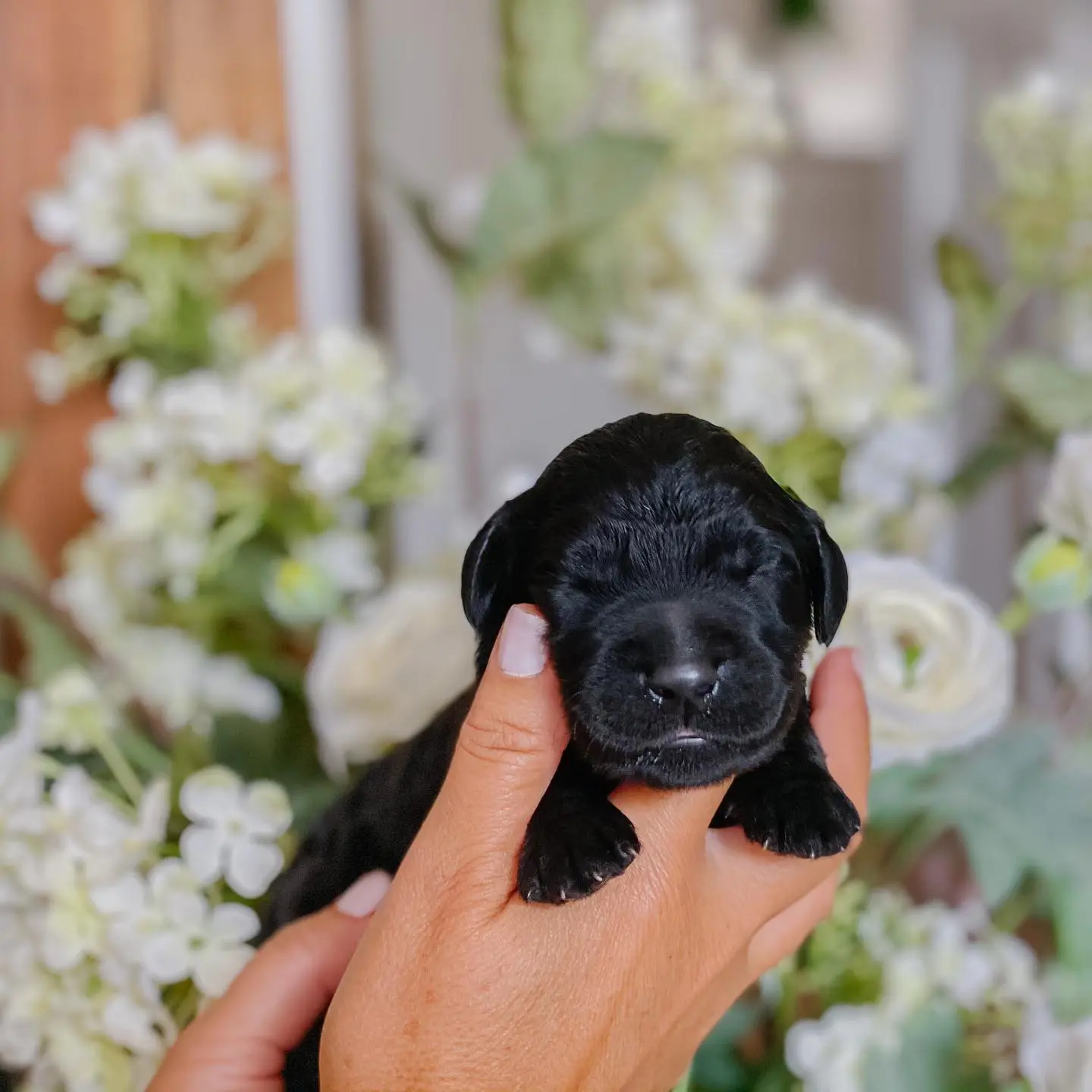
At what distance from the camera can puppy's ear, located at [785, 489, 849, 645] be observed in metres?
0.53

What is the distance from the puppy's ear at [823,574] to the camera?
530 millimetres

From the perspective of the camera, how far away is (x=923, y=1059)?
71 centimetres

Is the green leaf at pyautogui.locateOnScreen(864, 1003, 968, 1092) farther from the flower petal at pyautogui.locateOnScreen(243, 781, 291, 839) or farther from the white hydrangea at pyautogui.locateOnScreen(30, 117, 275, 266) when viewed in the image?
the white hydrangea at pyautogui.locateOnScreen(30, 117, 275, 266)

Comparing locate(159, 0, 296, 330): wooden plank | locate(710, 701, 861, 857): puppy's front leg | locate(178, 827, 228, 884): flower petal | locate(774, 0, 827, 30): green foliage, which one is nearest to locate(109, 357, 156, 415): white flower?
locate(159, 0, 296, 330): wooden plank

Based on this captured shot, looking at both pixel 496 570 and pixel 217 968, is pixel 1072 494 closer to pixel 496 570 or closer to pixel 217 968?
pixel 496 570

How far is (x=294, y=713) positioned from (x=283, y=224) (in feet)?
1.81

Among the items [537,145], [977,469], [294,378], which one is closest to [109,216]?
[294,378]

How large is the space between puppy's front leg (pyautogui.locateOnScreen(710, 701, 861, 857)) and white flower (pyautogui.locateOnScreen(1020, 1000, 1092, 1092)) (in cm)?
22

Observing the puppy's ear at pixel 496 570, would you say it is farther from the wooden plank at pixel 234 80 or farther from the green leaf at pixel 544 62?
the wooden plank at pixel 234 80

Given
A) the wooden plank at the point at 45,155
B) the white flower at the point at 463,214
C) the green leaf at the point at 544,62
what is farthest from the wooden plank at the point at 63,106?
the green leaf at the point at 544,62

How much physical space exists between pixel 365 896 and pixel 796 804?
0.25 meters

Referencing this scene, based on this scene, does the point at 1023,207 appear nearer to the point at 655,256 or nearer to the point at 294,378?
the point at 655,256

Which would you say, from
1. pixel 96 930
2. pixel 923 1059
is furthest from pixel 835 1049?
pixel 96 930

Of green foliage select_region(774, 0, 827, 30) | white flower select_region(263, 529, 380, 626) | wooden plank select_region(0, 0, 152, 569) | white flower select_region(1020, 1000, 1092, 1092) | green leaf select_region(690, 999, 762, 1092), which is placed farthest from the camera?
green foliage select_region(774, 0, 827, 30)
